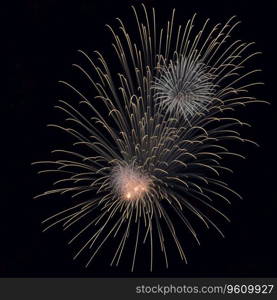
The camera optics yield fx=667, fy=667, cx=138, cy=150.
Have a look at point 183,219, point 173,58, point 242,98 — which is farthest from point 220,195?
point 173,58

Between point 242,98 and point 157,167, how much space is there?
1.36 meters

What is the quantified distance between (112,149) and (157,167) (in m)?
0.61

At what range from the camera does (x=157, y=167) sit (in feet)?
27.4

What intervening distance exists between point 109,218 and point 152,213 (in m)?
0.53

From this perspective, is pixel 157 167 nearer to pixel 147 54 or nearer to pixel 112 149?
pixel 112 149

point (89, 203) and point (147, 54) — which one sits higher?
point (147, 54)

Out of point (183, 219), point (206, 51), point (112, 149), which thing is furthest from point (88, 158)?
point (206, 51)

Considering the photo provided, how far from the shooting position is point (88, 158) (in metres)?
8.20

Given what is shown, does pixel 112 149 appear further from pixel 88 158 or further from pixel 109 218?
pixel 109 218

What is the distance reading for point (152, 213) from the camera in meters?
8.09

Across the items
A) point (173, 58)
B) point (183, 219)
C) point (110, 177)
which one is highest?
point (173, 58)

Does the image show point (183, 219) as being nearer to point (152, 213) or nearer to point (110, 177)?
point (152, 213)

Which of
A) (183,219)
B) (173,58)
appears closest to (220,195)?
(183,219)

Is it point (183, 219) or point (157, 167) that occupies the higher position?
point (157, 167)
